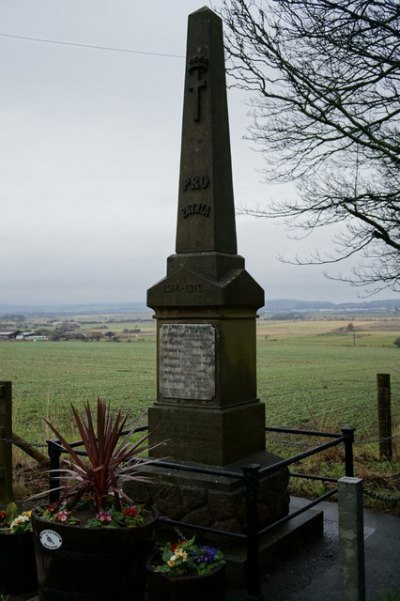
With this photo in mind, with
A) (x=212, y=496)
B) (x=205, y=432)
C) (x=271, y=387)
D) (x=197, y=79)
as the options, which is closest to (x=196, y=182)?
(x=197, y=79)

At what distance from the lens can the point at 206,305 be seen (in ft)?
18.8

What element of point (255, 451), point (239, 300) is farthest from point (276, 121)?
point (255, 451)

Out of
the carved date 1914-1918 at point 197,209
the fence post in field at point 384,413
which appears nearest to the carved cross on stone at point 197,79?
the carved date 1914-1918 at point 197,209

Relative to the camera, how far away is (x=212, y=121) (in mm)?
6023

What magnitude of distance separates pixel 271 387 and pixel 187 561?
15.6m

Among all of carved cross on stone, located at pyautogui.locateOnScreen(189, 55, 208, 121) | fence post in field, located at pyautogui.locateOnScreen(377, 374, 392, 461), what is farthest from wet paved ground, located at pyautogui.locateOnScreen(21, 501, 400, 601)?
carved cross on stone, located at pyautogui.locateOnScreen(189, 55, 208, 121)

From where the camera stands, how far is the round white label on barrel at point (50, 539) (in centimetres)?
414

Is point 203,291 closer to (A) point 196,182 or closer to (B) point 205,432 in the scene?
(A) point 196,182

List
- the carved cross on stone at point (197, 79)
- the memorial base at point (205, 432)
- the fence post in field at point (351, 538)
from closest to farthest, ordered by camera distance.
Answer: the fence post in field at point (351, 538) → the memorial base at point (205, 432) → the carved cross on stone at point (197, 79)

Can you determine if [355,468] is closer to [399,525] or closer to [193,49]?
[399,525]

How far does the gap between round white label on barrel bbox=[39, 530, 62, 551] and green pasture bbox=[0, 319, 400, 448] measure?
1.75 m

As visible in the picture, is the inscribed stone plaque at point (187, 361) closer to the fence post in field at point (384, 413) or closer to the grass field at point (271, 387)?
the grass field at point (271, 387)

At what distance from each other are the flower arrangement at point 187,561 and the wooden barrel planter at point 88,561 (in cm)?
21

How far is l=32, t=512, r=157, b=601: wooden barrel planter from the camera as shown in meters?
4.09
